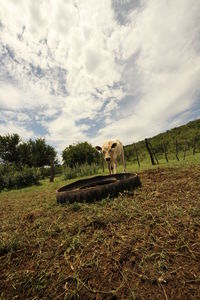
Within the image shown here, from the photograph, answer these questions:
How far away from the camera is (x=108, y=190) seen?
3408 mm

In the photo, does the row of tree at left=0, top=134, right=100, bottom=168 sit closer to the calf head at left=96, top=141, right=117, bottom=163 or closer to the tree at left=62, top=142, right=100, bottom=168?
the tree at left=62, top=142, right=100, bottom=168

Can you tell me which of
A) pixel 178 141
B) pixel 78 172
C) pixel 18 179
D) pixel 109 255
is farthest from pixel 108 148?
pixel 178 141

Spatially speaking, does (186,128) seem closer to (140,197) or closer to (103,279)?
(140,197)

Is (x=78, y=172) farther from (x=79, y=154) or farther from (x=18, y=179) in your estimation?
(x=79, y=154)

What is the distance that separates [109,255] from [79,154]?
942 inches

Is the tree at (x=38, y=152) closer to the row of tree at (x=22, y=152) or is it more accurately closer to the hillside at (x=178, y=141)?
the row of tree at (x=22, y=152)

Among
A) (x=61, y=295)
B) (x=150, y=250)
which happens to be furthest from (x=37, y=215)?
(x=150, y=250)

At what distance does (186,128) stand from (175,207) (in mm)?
30104

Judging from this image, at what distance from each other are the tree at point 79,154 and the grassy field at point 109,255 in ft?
72.9

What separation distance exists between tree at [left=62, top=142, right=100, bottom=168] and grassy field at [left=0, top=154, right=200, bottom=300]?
72.9ft

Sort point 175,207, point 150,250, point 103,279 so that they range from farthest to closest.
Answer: point 175,207 → point 150,250 → point 103,279

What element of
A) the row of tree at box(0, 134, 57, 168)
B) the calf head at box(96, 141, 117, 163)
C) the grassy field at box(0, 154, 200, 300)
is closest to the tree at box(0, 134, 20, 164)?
the row of tree at box(0, 134, 57, 168)

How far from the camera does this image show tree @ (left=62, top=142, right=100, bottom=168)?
24.8m

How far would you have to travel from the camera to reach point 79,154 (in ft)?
82.7
